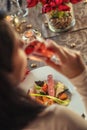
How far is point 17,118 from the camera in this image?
74 cm

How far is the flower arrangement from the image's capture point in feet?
4.64

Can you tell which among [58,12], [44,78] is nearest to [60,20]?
[58,12]

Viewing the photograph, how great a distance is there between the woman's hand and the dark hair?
7.8 inches

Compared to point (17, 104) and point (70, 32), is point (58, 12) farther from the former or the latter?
point (17, 104)

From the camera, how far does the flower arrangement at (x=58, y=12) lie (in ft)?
4.64

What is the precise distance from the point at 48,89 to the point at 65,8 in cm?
36

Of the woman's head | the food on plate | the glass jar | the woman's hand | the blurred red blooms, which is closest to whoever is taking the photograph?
the woman's head

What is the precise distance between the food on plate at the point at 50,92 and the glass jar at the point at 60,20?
0.97 ft

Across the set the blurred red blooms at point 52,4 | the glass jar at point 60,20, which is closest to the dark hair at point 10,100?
the blurred red blooms at point 52,4

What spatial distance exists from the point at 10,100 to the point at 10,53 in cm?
10

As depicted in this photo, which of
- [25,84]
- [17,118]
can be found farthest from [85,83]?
[25,84]

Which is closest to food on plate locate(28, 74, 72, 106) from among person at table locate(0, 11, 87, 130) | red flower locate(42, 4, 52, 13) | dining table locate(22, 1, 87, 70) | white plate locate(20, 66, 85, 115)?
white plate locate(20, 66, 85, 115)

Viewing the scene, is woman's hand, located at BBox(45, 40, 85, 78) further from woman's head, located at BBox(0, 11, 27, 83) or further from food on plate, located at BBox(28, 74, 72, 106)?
food on plate, located at BBox(28, 74, 72, 106)

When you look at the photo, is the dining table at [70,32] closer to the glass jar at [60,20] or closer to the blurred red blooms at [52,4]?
the glass jar at [60,20]
